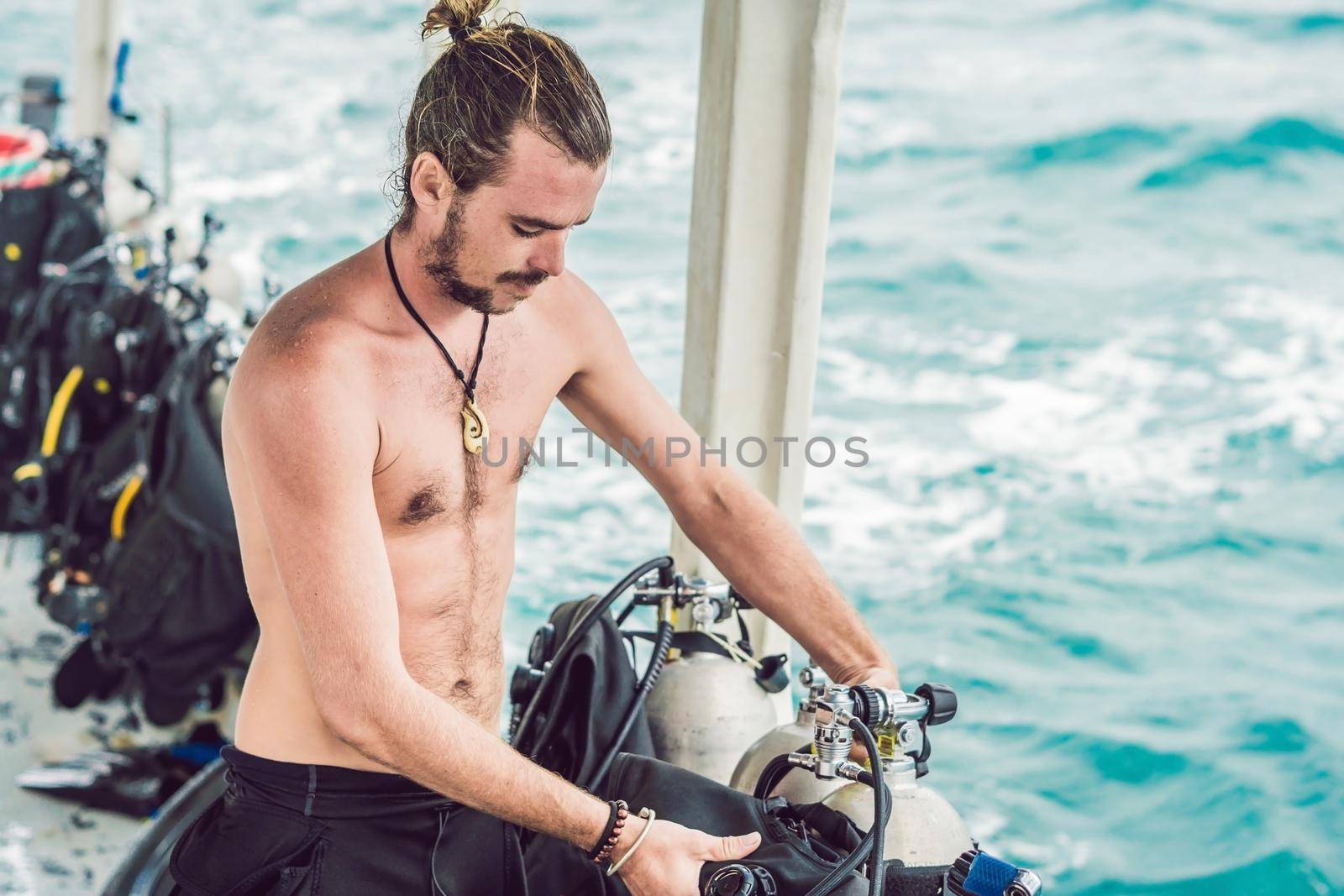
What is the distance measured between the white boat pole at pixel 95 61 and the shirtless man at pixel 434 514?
4071 mm

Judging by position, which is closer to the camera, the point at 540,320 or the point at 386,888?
the point at 386,888

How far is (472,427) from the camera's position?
66.9 inches

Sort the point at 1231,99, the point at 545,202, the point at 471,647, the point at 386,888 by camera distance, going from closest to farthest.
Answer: the point at 545,202 < the point at 386,888 < the point at 471,647 < the point at 1231,99

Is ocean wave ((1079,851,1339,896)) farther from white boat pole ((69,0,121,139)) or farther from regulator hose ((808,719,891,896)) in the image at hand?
white boat pole ((69,0,121,139))

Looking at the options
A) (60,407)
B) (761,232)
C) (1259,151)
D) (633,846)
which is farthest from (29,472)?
(1259,151)

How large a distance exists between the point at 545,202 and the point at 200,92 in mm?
14727

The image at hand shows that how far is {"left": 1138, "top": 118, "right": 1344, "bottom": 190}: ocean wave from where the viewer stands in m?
11.7

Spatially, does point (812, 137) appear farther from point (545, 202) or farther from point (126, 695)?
point (126, 695)

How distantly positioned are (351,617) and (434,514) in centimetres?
27

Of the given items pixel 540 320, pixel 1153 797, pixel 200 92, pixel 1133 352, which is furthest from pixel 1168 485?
pixel 200 92

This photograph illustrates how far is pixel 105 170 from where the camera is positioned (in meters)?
4.60

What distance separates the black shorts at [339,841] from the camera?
5.28 feet

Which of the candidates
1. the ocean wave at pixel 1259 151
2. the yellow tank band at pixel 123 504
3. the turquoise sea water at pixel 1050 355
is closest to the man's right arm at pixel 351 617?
the turquoise sea water at pixel 1050 355

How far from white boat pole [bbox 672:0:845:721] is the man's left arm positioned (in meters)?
0.50
